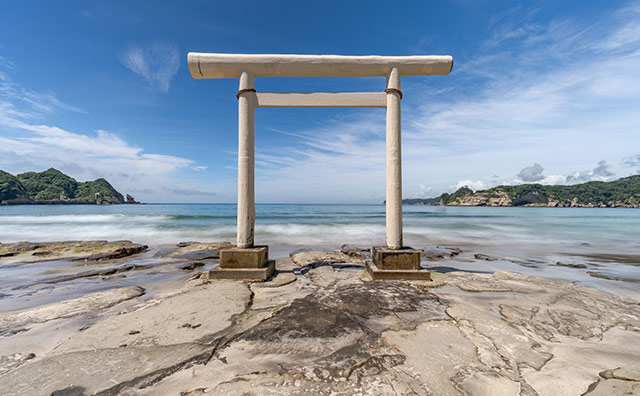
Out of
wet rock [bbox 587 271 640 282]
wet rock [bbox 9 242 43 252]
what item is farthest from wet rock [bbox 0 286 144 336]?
wet rock [bbox 587 271 640 282]

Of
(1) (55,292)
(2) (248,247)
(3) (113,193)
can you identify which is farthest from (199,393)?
(3) (113,193)

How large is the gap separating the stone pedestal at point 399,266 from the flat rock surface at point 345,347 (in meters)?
0.81

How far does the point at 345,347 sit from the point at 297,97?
5.34 metres

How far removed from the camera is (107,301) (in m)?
4.59

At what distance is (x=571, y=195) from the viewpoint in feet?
329

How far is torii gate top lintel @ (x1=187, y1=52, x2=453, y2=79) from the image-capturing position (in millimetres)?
5727

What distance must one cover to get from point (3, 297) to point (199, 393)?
6676mm

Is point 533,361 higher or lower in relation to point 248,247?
lower

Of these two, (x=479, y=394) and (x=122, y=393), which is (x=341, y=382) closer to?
(x=479, y=394)

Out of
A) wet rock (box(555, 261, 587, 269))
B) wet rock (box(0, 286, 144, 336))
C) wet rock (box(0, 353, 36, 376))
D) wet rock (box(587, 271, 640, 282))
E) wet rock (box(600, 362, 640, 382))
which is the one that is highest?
wet rock (box(600, 362, 640, 382))

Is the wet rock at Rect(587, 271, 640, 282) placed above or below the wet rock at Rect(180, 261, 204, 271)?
below

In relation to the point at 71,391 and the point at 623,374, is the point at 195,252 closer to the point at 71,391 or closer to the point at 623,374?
the point at 71,391

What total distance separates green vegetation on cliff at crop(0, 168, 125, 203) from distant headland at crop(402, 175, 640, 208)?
169 m

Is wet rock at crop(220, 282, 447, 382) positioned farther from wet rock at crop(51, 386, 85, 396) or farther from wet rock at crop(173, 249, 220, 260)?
wet rock at crop(173, 249, 220, 260)
